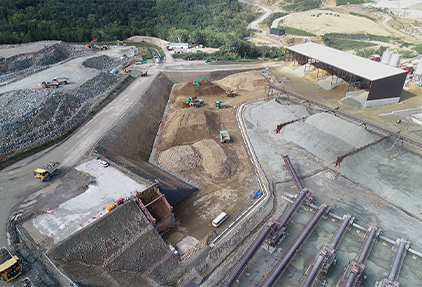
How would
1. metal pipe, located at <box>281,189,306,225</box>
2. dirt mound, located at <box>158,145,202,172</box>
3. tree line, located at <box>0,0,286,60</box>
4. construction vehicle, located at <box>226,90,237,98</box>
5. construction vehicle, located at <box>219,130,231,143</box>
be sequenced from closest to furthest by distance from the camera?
metal pipe, located at <box>281,189,306,225</box> → dirt mound, located at <box>158,145,202,172</box> → construction vehicle, located at <box>219,130,231,143</box> → construction vehicle, located at <box>226,90,237,98</box> → tree line, located at <box>0,0,286,60</box>

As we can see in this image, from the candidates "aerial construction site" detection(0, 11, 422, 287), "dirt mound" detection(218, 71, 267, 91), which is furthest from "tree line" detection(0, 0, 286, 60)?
"aerial construction site" detection(0, 11, 422, 287)

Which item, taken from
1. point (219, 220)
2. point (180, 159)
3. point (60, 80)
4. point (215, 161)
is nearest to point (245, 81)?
point (215, 161)

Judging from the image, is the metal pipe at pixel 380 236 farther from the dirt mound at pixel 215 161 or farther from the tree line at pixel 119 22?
the tree line at pixel 119 22

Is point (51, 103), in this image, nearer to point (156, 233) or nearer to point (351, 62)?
point (156, 233)

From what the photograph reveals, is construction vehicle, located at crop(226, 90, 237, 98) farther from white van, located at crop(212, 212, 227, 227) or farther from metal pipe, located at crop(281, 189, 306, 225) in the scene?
white van, located at crop(212, 212, 227, 227)

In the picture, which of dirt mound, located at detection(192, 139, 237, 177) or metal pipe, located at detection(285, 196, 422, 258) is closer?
metal pipe, located at detection(285, 196, 422, 258)

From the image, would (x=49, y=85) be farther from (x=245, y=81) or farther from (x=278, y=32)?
(x=278, y=32)

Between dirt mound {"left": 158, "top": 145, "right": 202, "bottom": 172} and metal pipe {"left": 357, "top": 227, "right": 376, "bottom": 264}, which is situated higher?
metal pipe {"left": 357, "top": 227, "right": 376, "bottom": 264}
